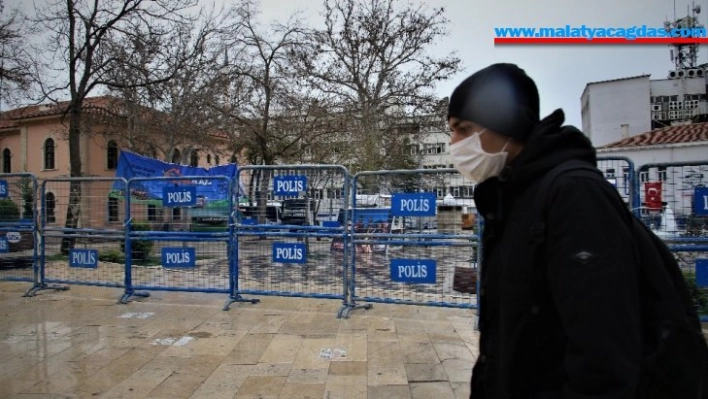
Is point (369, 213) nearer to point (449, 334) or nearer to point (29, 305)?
point (449, 334)

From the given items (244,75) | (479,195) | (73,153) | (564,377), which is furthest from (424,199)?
(244,75)

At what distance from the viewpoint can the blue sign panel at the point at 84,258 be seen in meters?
7.77

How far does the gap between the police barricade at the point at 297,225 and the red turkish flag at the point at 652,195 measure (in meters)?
3.74

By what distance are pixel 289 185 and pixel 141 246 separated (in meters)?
3.92

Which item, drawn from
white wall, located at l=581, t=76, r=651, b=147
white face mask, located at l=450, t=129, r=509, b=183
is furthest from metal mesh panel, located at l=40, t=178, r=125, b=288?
white wall, located at l=581, t=76, r=651, b=147

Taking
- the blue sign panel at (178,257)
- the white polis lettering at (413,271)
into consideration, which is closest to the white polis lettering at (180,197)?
Result: the blue sign panel at (178,257)

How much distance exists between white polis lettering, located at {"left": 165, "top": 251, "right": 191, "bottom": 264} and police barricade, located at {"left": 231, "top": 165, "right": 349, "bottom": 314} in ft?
2.63

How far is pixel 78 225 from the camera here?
8930 millimetres

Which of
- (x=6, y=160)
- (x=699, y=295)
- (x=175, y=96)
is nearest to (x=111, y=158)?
(x=6, y=160)

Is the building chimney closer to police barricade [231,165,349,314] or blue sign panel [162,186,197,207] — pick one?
police barricade [231,165,349,314]

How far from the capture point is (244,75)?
64.6ft

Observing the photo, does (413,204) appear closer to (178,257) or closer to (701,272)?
(701,272)

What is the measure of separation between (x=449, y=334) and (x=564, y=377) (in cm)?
458

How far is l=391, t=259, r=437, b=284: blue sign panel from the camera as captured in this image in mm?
6281
